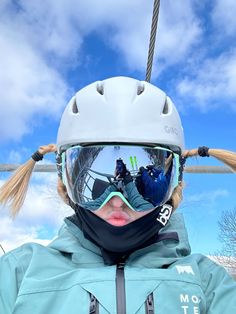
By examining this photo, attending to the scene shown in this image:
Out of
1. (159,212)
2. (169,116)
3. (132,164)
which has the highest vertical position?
(169,116)

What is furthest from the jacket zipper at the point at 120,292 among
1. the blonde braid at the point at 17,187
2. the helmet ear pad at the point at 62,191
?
the blonde braid at the point at 17,187

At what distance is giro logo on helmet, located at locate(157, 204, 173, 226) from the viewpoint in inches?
49.2

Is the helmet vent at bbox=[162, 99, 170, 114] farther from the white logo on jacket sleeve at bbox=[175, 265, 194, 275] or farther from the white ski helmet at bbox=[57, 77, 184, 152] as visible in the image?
the white logo on jacket sleeve at bbox=[175, 265, 194, 275]

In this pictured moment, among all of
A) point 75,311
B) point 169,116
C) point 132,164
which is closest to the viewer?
point 75,311

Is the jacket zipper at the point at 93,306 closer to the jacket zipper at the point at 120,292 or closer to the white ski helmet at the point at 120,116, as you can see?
the jacket zipper at the point at 120,292

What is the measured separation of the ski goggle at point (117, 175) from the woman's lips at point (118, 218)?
29 millimetres

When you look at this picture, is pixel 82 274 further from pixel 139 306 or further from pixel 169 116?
pixel 169 116

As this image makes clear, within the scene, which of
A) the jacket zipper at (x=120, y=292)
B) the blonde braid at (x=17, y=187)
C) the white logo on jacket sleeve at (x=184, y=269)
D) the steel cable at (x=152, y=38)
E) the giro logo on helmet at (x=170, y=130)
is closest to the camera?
the jacket zipper at (x=120, y=292)

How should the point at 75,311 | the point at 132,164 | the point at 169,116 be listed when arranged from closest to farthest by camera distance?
1. the point at 75,311
2. the point at 132,164
3. the point at 169,116

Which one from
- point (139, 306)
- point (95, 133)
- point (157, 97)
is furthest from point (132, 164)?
point (139, 306)

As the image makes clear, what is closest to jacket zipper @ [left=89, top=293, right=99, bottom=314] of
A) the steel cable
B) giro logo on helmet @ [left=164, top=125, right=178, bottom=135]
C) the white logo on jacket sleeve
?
the white logo on jacket sleeve

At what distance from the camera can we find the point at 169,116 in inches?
52.9

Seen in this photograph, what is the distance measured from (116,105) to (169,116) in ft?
0.57

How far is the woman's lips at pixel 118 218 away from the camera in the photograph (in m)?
1.20
